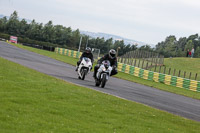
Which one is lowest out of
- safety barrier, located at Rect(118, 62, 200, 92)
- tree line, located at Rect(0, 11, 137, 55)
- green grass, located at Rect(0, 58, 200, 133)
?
safety barrier, located at Rect(118, 62, 200, 92)

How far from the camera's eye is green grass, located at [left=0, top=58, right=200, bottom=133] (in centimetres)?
797

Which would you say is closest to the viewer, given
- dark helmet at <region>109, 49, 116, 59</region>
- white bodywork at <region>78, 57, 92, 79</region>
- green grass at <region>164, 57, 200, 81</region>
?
dark helmet at <region>109, 49, 116, 59</region>

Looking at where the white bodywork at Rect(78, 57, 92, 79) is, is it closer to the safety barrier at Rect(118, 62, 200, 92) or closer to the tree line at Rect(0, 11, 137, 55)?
the safety barrier at Rect(118, 62, 200, 92)

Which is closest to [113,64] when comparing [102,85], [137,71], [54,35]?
[102,85]

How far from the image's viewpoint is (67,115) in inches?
365

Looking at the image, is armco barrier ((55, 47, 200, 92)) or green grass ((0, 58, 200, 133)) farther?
armco barrier ((55, 47, 200, 92))

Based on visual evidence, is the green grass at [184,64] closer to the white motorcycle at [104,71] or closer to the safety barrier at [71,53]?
the safety barrier at [71,53]

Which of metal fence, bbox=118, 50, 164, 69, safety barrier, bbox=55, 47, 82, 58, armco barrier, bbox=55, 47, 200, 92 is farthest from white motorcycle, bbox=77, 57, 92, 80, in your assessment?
safety barrier, bbox=55, 47, 82, 58

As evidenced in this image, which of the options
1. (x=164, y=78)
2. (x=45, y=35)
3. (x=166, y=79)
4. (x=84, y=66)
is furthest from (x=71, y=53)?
(x=45, y=35)

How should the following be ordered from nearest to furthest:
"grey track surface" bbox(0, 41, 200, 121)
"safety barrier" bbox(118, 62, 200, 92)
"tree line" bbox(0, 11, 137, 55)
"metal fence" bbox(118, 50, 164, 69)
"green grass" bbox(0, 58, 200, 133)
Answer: "green grass" bbox(0, 58, 200, 133)
"grey track surface" bbox(0, 41, 200, 121)
"safety barrier" bbox(118, 62, 200, 92)
"metal fence" bbox(118, 50, 164, 69)
"tree line" bbox(0, 11, 137, 55)

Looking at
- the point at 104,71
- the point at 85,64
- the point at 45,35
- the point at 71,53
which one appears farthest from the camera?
the point at 45,35

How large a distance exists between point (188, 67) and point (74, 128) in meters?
55.7

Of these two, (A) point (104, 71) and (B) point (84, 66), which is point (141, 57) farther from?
(A) point (104, 71)

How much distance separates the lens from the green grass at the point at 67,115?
7.97 m
